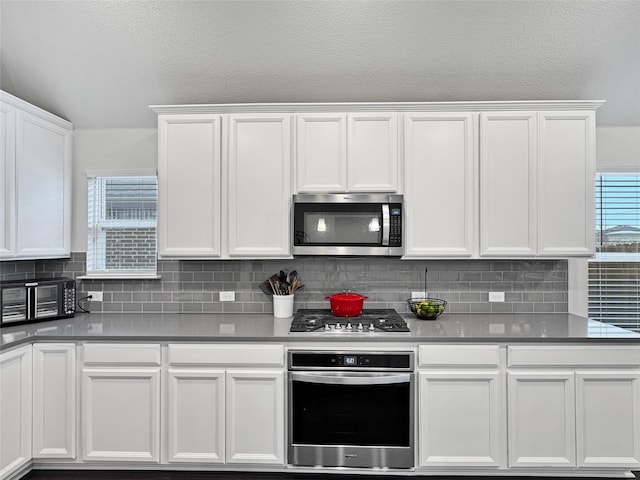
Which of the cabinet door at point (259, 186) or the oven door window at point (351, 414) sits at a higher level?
the cabinet door at point (259, 186)

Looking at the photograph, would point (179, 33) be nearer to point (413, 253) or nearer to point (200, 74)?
point (200, 74)

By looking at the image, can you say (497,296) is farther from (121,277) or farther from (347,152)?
(121,277)

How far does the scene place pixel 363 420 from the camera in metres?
2.48

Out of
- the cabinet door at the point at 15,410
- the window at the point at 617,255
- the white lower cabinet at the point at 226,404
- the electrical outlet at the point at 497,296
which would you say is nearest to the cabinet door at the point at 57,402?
the cabinet door at the point at 15,410

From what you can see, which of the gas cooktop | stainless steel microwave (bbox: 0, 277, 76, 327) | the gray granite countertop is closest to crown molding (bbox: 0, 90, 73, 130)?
stainless steel microwave (bbox: 0, 277, 76, 327)

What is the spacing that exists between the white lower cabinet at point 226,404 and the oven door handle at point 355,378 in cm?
19

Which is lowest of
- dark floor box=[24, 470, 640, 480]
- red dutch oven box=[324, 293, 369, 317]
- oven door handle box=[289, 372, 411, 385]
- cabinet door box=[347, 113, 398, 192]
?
dark floor box=[24, 470, 640, 480]

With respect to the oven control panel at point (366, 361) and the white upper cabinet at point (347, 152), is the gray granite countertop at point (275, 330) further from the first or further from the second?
the white upper cabinet at point (347, 152)

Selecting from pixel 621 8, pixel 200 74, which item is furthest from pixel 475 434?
pixel 200 74

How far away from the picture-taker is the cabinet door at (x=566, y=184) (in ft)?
9.18

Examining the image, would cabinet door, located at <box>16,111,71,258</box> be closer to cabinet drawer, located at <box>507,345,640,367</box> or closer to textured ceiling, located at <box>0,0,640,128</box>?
textured ceiling, located at <box>0,0,640,128</box>

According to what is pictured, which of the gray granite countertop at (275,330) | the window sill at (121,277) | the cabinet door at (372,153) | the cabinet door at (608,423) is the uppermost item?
the cabinet door at (372,153)

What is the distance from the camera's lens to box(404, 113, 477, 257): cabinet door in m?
2.83

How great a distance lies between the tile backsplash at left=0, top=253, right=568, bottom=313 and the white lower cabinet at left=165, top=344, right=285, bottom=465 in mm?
773
